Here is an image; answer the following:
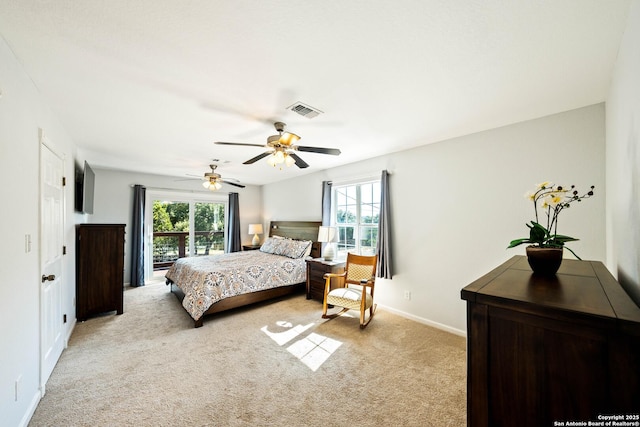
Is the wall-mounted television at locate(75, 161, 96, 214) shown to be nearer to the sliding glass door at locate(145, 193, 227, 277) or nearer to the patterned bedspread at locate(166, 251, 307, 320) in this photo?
the patterned bedspread at locate(166, 251, 307, 320)

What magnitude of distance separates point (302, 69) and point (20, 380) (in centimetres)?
285

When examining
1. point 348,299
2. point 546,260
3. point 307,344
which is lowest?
point 307,344

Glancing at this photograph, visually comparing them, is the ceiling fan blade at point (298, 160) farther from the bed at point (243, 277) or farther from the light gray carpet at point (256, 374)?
the light gray carpet at point (256, 374)

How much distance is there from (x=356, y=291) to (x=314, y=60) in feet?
9.38

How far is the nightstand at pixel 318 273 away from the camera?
4.12m

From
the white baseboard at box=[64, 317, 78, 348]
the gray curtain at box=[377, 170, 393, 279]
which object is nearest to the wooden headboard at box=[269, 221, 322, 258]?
the gray curtain at box=[377, 170, 393, 279]

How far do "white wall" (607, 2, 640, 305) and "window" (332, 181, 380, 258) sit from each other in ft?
8.66

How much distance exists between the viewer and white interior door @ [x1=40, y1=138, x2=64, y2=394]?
2.04m

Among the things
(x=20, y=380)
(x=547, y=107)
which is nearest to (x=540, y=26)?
(x=547, y=107)

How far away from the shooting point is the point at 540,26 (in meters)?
1.38

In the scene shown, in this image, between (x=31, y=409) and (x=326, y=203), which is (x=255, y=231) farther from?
(x=31, y=409)

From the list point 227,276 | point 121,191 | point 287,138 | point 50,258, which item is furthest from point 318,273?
point 121,191

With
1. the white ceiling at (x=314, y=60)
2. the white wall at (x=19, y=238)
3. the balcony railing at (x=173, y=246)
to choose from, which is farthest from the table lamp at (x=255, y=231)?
the white wall at (x=19, y=238)

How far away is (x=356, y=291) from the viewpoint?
3480 millimetres
